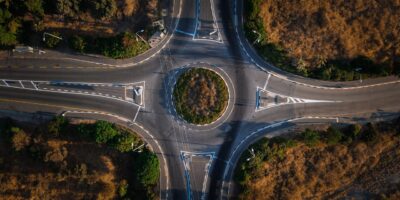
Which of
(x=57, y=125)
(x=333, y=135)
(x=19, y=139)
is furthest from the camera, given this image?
(x=19, y=139)

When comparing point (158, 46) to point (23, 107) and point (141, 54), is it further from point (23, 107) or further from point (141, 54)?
point (23, 107)

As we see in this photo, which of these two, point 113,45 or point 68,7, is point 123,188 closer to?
point 113,45

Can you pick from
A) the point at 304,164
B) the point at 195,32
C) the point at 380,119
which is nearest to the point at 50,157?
the point at 195,32

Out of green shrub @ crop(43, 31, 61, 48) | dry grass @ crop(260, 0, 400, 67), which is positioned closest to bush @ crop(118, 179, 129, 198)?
green shrub @ crop(43, 31, 61, 48)

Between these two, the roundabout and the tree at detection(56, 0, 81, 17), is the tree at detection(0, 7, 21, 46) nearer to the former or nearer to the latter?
the tree at detection(56, 0, 81, 17)

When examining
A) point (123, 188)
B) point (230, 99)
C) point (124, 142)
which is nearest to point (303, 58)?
point (230, 99)

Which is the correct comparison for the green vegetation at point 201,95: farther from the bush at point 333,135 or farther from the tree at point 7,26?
the tree at point 7,26

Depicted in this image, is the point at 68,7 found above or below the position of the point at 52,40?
above
